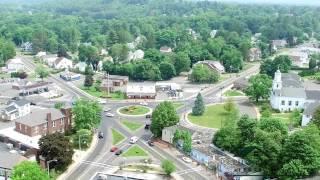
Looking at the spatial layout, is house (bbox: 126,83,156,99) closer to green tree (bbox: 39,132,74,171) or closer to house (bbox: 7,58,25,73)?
green tree (bbox: 39,132,74,171)

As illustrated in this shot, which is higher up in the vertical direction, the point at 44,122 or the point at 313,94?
the point at 313,94

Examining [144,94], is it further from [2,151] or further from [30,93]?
[2,151]

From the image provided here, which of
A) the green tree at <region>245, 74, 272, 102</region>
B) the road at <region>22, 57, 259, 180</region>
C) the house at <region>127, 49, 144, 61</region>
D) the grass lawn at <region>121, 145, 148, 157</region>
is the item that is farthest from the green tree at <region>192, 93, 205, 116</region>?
the house at <region>127, 49, 144, 61</region>

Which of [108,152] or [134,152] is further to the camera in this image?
[134,152]

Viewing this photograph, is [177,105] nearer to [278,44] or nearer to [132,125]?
[132,125]

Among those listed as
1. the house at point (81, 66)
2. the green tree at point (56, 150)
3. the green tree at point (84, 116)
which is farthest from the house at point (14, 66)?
the green tree at point (56, 150)

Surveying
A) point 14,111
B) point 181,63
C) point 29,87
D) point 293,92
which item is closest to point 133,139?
point 14,111
